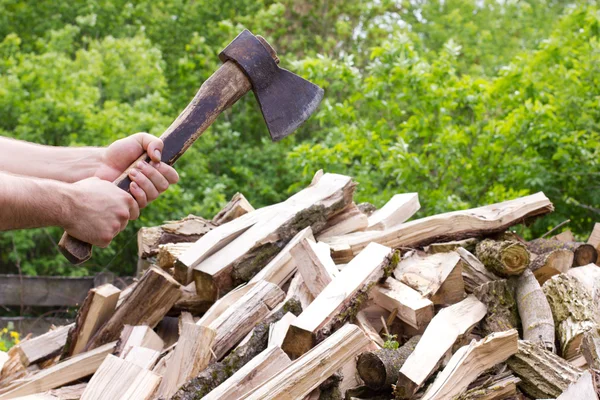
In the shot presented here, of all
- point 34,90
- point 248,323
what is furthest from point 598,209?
point 34,90

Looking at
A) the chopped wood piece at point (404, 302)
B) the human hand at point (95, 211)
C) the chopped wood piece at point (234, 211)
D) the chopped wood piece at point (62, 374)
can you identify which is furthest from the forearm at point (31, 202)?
the chopped wood piece at point (234, 211)

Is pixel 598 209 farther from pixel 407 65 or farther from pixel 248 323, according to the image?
pixel 248 323

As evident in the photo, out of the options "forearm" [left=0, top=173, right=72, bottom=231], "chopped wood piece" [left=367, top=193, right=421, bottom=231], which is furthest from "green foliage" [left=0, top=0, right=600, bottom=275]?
"forearm" [left=0, top=173, right=72, bottom=231]

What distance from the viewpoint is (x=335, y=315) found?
9.64 feet

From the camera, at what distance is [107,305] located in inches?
146

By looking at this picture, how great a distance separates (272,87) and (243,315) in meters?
1.05

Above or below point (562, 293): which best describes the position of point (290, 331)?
above

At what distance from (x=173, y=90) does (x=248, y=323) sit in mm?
8605

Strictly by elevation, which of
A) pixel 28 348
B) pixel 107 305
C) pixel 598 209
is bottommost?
pixel 598 209

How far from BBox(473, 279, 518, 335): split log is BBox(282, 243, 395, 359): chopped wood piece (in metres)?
0.46

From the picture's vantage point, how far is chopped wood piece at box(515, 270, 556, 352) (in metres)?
3.18

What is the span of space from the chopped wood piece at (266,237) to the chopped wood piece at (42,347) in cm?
88

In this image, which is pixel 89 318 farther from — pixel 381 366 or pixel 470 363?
pixel 470 363

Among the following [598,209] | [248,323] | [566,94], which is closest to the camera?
[248,323]
